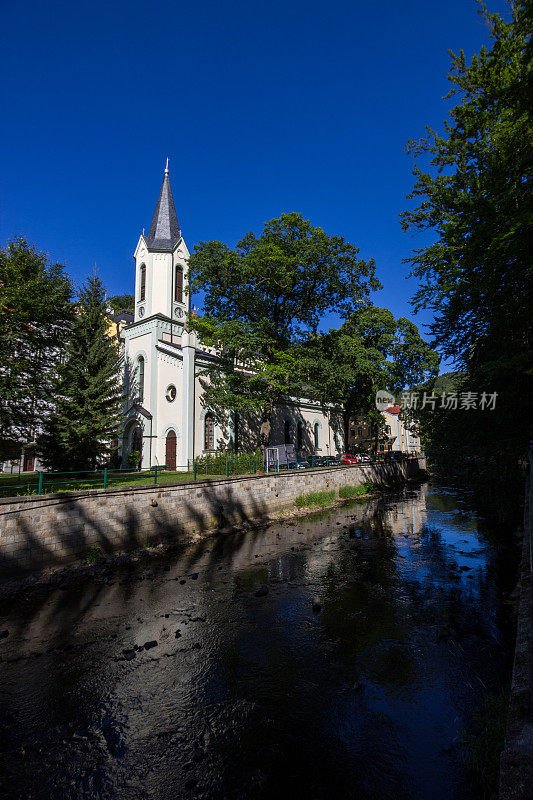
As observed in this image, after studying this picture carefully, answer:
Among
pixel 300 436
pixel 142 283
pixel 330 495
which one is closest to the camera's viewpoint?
pixel 330 495

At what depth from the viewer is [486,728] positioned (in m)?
4.29

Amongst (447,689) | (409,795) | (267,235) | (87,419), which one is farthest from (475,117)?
(87,419)

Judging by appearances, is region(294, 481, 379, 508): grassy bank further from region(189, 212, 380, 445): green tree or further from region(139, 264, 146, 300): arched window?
region(139, 264, 146, 300): arched window

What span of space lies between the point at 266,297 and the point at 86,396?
14.1 meters

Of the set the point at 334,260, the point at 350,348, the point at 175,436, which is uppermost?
the point at 334,260

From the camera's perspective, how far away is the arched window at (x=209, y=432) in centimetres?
2738

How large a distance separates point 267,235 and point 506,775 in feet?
88.0

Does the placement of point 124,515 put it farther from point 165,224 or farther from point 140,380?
point 165,224

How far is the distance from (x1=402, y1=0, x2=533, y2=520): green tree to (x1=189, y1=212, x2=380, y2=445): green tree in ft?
31.4

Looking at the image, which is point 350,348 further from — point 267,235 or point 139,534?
point 139,534

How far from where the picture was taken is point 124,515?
40.7 feet

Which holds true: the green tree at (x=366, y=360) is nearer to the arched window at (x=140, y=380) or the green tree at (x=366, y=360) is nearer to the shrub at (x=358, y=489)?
the shrub at (x=358, y=489)

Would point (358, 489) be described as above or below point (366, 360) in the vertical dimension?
below

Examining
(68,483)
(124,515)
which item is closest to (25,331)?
(68,483)
